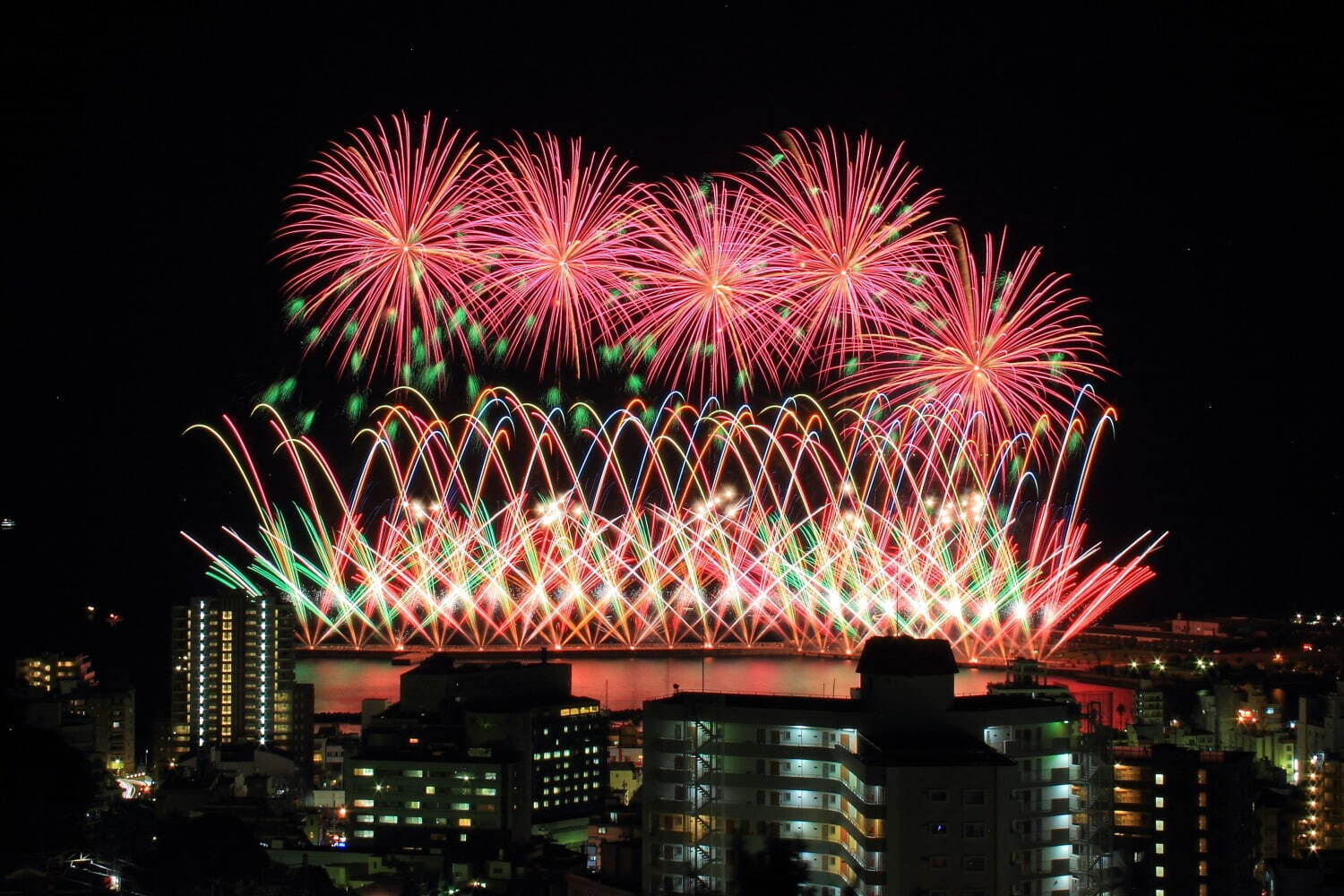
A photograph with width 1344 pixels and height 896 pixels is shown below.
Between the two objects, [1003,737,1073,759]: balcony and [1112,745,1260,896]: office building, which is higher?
[1003,737,1073,759]: balcony

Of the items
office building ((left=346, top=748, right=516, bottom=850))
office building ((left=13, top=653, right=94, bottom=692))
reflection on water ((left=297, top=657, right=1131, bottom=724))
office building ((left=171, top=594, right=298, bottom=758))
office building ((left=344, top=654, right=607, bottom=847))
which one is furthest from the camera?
reflection on water ((left=297, top=657, right=1131, bottom=724))

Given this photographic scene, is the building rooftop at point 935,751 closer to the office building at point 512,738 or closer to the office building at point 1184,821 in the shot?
the office building at point 1184,821

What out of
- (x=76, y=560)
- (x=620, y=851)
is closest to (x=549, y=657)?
(x=76, y=560)

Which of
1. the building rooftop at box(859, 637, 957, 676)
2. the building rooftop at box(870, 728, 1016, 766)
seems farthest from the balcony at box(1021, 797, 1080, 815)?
the building rooftop at box(859, 637, 957, 676)

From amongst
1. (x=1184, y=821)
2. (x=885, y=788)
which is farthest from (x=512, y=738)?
(x=885, y=788)

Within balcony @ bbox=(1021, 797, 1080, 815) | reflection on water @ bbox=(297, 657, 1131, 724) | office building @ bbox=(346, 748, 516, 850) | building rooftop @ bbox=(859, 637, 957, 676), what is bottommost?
office building @ bbox=(346, 748, 516, 850)

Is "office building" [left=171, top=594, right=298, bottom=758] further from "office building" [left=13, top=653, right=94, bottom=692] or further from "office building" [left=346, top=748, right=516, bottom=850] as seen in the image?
"office building" [left=346, top=748, right=516, bottom=850]
